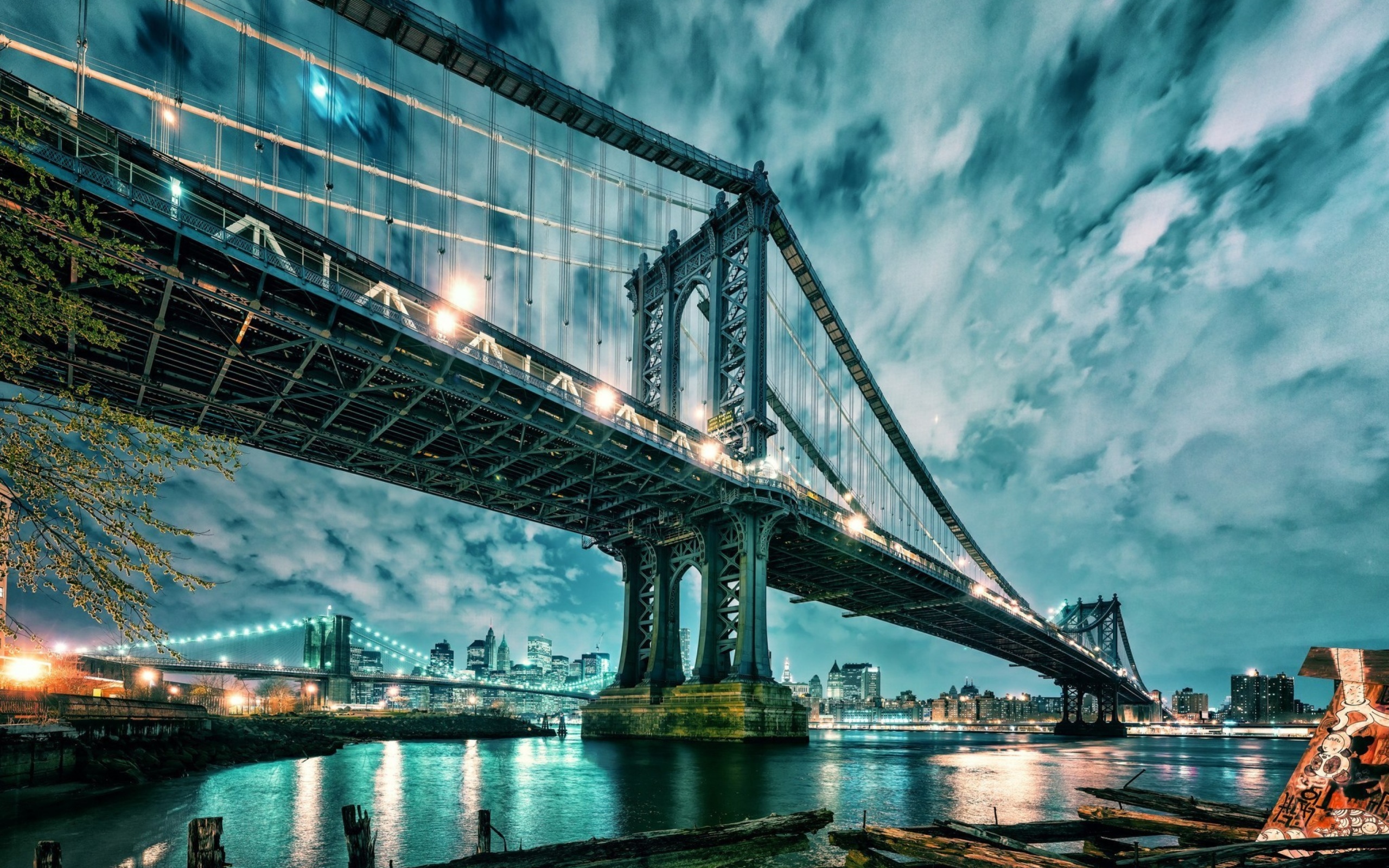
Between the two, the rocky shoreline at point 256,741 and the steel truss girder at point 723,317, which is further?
A: the steel truss girder at point 723,317

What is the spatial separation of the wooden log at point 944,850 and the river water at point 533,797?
3628 mm

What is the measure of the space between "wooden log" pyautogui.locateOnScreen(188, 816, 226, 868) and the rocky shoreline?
2158cm

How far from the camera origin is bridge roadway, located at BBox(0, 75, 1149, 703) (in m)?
21.4

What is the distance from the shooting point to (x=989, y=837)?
7.07 m

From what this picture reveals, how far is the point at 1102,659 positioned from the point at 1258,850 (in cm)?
13007

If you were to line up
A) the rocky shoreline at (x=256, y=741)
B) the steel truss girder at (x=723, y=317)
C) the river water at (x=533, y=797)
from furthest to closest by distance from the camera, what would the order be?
the steel truss girder at (x=723, y=317)
the rocky shoreline at (x=256, y=741)
the river water at (x=533, y=797)

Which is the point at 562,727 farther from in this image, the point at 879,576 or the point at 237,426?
the point at 237,426

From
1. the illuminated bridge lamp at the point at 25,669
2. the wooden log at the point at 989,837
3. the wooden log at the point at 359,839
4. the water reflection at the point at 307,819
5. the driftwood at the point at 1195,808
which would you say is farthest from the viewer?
the illuminated bridge lamp at the point at 25,669

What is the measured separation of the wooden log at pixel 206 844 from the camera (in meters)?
6.35

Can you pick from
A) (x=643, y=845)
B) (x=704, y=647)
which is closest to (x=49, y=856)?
(x=643, y=845)

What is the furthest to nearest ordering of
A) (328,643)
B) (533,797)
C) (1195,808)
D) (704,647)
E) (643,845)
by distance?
(328,643)
(704,647)
(533,797)
(1195,808)
(643,845)

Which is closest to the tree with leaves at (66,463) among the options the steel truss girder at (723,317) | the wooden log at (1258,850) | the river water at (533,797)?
the river water at (533,797)

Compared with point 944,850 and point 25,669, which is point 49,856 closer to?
point 944,850

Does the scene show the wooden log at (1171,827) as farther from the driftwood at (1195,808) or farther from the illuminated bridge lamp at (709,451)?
the illuminated bridge lamp at (709,451)
